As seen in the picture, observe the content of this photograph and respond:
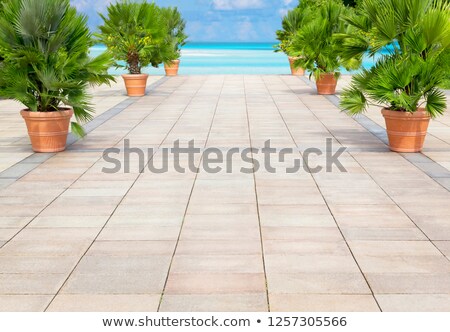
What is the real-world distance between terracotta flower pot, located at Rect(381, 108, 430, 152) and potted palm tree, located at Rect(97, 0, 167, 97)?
10223 millimetres

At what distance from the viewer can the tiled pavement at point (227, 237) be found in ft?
14.1

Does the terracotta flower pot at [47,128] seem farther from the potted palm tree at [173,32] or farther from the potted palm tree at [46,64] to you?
the potted palm tree at [173,32]

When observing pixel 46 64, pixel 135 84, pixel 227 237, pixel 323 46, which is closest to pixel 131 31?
pixel 135 84

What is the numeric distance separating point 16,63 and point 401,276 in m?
6.92

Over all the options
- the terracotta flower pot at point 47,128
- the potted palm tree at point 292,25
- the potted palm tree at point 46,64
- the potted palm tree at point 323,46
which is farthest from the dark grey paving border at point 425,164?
the potted palm tree at point 292,25

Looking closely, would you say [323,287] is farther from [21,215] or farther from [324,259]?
[21,215]

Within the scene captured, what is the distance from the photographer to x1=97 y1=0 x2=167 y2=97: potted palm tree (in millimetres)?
17781

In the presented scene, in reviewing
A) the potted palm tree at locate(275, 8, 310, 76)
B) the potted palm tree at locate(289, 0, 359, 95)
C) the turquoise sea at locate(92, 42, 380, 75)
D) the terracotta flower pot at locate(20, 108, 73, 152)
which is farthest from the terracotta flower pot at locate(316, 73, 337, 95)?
the terracotta flower pot at locate(20, 108, 73, 152)

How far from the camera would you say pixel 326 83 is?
18.0 metres

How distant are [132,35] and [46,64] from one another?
29.8ft

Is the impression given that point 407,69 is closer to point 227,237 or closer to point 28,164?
point 227,237

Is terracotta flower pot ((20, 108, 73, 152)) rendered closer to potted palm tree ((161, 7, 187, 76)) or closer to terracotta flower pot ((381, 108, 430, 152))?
terracotta flower pot ((381, 108, 430, 152))

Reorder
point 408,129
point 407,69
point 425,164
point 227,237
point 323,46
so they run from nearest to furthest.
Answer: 1. point 227,237
2. point 425,164
3. point 407,69
4. point 408,129
5. point 323,46
